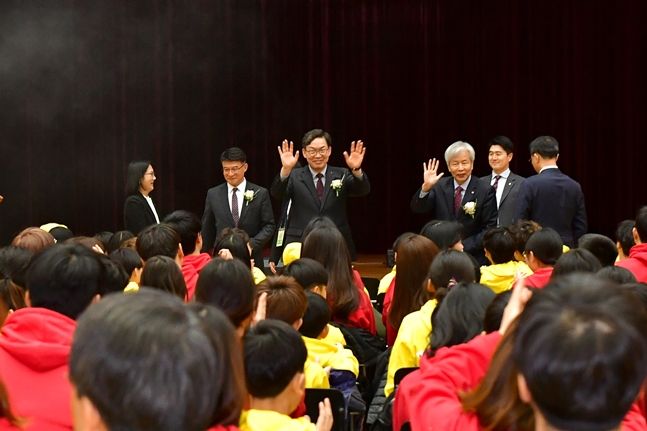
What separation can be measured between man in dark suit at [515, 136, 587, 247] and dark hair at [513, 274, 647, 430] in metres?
5.15

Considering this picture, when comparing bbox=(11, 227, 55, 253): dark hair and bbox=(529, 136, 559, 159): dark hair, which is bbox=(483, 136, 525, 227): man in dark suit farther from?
bbox=(11, 227, 55, 253): dark hair

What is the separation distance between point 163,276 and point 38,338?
129 cm

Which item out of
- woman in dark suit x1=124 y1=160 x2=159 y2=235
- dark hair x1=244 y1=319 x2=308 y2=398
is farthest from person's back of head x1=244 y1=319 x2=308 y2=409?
woman in dark suit x1=124 y1=160 x2=159 y2=235

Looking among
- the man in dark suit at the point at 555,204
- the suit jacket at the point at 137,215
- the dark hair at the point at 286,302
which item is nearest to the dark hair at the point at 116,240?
the suit jacket at the point at 137,215

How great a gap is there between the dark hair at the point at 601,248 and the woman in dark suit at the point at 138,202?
3298 mm

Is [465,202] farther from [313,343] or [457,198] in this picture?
[313,343]

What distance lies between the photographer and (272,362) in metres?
2.43

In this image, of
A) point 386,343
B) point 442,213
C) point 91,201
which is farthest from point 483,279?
point 91,201

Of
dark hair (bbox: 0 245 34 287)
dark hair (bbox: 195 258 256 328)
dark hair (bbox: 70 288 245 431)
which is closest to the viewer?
dark hair (bbox: 70 288 245 431)

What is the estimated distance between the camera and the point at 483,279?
15.6 ft

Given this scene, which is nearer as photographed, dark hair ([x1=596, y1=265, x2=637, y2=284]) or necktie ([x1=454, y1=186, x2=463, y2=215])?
dark hair ([x1=596, y1=265, x2=637, y2=284])

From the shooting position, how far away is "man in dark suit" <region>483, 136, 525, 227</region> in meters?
7.31

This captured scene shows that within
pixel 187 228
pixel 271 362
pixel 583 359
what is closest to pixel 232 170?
pixel 187 228

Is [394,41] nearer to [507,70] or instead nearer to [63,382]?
[507,70]
